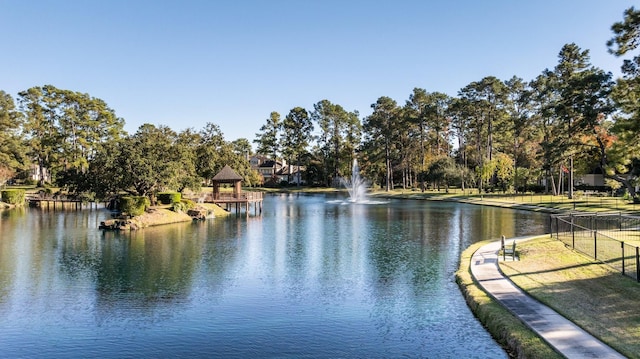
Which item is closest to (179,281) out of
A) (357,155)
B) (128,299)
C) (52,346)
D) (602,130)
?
(128,299)

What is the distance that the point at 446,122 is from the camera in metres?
87.1

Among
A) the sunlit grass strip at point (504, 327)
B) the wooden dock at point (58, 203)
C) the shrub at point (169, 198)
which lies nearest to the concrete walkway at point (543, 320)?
the sunlit grass strip at point (504, 327)

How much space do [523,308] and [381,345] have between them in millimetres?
4275

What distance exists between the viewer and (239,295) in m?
16.9

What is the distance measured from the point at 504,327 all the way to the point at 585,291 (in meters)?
4.15

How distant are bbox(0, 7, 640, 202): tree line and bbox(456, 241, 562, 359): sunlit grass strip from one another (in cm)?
946

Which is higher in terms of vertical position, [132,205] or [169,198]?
[169,198]

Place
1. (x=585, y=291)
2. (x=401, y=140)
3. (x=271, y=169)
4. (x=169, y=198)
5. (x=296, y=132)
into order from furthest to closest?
(x=271, y=169) → (x=296, y=132) → (x=401, y=140) → (x=169, y=198) → (x=585, y=291)

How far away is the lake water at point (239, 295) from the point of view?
12094 millimetres

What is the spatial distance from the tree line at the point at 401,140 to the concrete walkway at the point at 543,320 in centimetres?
824

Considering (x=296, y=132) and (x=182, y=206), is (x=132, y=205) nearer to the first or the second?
(x=182, y=206)

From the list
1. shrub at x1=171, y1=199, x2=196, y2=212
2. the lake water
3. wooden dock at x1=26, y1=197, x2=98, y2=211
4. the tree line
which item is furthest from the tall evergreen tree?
the lake water

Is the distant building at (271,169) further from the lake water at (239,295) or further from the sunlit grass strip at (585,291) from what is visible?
the sunlit grass strip at (585,291)

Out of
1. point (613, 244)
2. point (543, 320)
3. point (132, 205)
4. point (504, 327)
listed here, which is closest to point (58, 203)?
point (132, 205)
